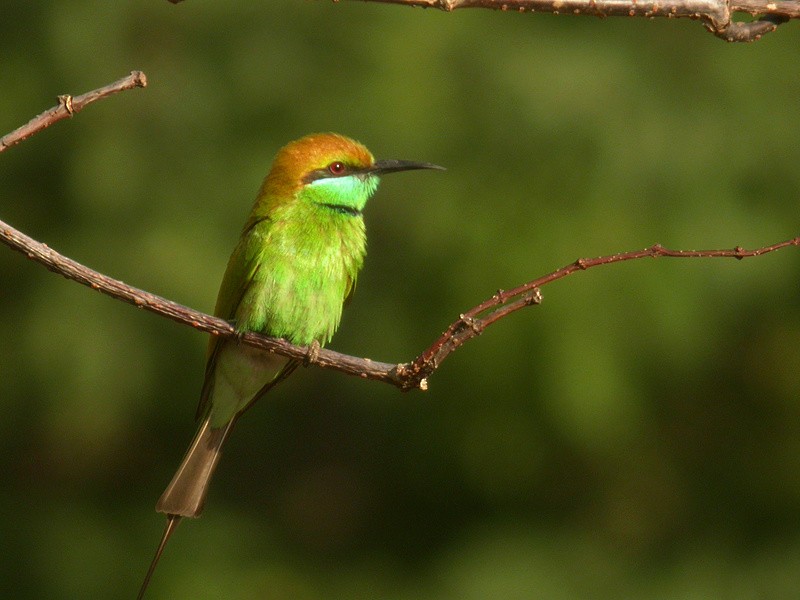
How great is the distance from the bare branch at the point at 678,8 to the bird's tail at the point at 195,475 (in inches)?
52.7

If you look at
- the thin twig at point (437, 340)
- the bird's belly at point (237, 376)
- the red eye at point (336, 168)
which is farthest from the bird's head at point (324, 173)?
the thin twig at point (437, 340)

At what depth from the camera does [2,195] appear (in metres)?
4.53

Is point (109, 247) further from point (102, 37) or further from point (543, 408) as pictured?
point (543, 408)

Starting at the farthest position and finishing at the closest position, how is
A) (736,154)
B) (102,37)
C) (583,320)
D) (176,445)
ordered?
(176,445)
(102,37)
(736,154)
(583,320)

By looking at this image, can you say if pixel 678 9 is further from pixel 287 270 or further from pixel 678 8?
pixel 287 270

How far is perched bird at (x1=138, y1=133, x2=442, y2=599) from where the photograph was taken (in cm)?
243

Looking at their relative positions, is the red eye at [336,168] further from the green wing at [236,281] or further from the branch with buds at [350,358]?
the branch with buds at [350,358]

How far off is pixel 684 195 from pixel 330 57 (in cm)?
138

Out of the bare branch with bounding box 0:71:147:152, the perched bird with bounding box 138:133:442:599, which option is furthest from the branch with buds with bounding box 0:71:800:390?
the perched bird with bounding box 138:133:442:599

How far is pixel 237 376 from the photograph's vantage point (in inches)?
103

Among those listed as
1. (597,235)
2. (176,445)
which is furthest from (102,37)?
(597,235)

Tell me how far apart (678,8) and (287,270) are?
107 cm

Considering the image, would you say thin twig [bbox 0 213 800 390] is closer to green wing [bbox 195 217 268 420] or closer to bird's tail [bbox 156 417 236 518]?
green wing [bbox 195 217 268 420]

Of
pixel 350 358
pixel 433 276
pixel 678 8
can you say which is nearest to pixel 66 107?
pixel 350 358
